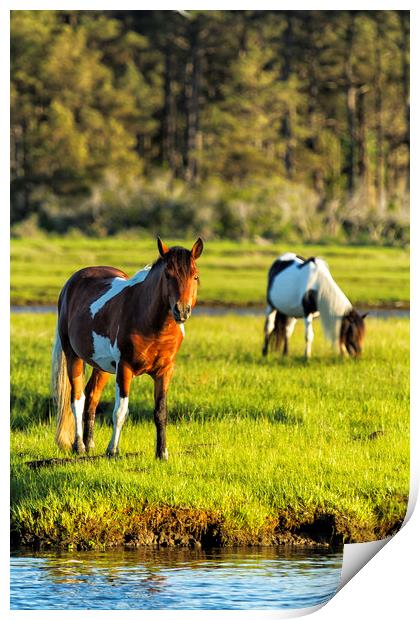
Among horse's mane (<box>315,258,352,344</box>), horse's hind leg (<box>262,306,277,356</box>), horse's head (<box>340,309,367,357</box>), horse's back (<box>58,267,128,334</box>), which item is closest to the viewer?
horse's back (<box>58,267,128,334</box>)

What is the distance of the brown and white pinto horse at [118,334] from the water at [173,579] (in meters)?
0.89

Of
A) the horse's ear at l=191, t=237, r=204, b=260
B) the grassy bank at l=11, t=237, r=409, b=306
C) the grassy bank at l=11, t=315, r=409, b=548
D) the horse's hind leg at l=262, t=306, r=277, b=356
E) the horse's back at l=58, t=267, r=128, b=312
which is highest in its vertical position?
the grassy bank at l=11, t=237, r=409, b=306

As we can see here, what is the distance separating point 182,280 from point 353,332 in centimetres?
598

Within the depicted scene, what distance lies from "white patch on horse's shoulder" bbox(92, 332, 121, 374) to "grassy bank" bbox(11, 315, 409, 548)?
0.68 metres

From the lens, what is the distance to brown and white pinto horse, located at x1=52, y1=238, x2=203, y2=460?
743 centimetres

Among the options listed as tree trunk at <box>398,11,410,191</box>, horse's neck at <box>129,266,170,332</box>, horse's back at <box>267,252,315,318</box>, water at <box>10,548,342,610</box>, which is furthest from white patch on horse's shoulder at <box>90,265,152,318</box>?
tree trunk at <box>398,11,410,191</box>

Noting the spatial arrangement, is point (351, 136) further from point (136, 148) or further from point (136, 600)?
point (136, 600)

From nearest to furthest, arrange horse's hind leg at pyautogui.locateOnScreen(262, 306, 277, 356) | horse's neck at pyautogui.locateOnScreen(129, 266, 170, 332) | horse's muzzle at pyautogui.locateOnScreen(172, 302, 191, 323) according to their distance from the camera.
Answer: horse's muzzle at pyautogui.locateOnScreen(172, 302, 191, 323) → horse's neck at pyautogui.locateOnScreen(129, 266, 170, 332) → horse's hind leg at pyautogui.locateOnScreen(262, 306, 277, 356)

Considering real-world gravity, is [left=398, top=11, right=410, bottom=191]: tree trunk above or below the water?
above

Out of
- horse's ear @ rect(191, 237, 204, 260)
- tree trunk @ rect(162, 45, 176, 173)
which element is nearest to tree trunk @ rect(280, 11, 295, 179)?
tree trunk @ rect(162, 45, 176, 173)

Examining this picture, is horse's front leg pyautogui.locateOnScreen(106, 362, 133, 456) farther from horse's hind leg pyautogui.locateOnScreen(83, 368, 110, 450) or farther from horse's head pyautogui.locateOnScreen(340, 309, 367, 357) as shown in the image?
horse's head pyautogui.locateOnScreen(340, 309, 367, 357)

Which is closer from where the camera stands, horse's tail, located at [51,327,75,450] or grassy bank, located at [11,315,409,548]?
grassy bank, located at [11,315,409,548]
